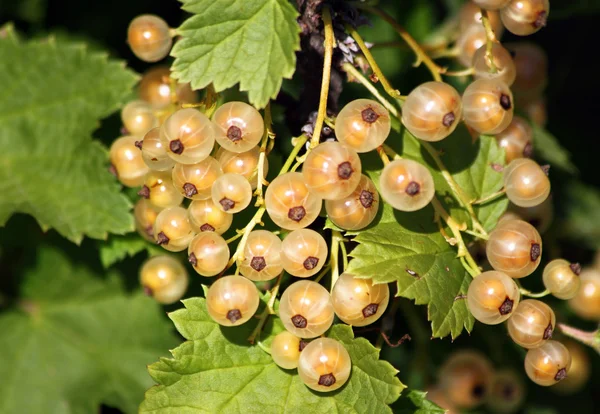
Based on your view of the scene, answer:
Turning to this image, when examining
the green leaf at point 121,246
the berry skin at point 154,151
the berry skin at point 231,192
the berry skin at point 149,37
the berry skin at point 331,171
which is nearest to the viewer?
the berry skin at point 331,171

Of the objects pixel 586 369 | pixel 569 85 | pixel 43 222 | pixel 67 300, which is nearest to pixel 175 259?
pixel 43 222

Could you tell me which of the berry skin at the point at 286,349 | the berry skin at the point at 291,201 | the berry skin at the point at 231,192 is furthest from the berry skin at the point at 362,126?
the berry skin at the point at 286,349

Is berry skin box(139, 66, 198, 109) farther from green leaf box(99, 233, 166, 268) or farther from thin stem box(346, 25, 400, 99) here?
thin stem box(346, 25, 400, 99)

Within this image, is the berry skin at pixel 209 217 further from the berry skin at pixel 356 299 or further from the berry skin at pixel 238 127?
the berry skin at pixel 356 299

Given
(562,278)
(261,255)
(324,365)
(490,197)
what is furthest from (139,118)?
(562,278)

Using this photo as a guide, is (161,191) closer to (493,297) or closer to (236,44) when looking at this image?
(236,44)

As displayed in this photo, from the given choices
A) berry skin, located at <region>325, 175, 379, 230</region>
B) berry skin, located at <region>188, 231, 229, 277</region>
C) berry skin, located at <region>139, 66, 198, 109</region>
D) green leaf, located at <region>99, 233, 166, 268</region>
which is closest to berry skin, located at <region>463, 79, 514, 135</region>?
berry skin, located at <region>325, 175, 379, 230</region>

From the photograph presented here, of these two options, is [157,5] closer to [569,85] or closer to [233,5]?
[233,5]
